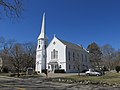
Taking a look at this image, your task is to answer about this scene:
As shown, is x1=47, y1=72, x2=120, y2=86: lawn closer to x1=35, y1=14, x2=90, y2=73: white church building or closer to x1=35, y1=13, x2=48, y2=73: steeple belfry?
x1=35, y1=14, x2=90, y2=73: white church building

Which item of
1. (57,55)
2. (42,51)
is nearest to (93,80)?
(57,55)

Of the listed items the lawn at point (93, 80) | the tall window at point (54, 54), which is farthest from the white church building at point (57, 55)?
the lawn at point (93, 80)

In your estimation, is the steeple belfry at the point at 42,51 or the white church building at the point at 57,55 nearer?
the white church building at the point at 57,55

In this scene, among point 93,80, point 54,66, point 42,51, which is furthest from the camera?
point 42,51

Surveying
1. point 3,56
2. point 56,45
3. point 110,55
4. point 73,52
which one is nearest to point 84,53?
point 73,52

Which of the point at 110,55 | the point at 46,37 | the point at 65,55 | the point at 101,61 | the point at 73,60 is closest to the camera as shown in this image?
the point at 65,55

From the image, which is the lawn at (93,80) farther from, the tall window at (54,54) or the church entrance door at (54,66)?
the tall window at (54,54)

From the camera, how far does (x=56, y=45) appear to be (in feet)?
219

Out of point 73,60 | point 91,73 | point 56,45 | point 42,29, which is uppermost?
point 42,29

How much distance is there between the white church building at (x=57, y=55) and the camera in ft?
211

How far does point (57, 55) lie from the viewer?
66.6 m

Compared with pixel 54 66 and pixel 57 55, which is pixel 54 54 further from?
pixel 54 66

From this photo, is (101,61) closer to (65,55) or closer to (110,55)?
(110,55)

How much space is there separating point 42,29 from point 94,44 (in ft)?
142
